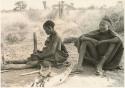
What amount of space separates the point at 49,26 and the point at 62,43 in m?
0.29

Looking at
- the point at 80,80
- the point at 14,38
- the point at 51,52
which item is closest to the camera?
the point at 80,80

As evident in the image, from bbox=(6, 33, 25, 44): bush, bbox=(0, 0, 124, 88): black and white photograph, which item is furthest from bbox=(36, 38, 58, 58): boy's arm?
bbox=(6, 33, 25, 44): bush

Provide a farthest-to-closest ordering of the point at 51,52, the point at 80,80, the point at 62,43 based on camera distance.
Result: the point at 62,43 < the point at 51,52 < the point at 80,80

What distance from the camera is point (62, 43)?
32.2 ft

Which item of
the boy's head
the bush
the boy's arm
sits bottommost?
the boy's arm

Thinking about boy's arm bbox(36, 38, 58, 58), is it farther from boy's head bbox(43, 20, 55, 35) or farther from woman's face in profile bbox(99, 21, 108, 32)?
woman's face in profile bbox(99, 21, 108, 32)

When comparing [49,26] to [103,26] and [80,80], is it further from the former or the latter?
[80,80]

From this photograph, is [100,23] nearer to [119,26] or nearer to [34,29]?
[119,26]

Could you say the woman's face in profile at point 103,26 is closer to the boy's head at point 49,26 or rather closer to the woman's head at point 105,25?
the woman's head at point 105,25

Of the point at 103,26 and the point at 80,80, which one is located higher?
the point at 103,26

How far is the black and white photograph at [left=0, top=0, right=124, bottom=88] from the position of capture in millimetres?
9586

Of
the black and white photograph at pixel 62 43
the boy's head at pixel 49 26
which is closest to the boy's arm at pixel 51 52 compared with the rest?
the black and white photograph at pixel 62 43

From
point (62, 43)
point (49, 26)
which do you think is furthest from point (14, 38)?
point (62, 43)

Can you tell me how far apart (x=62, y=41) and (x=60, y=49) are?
5.5 inches
